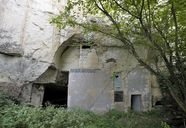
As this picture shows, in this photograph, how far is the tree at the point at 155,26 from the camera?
643cm

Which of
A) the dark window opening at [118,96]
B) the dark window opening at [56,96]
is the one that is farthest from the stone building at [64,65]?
the dark window opening at [56,96]

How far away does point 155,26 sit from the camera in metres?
6.89

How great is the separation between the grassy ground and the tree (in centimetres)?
114

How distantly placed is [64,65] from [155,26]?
449 cm

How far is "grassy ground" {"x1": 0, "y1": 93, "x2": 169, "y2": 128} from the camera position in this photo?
22.4 ft

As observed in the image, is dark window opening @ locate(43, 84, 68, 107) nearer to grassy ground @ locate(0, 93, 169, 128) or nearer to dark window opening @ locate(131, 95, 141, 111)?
grassy ground @ locate(0, 93, 169, 128)

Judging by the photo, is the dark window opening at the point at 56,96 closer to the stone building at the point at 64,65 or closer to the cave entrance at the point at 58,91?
the cave entrance at the point at 58,91

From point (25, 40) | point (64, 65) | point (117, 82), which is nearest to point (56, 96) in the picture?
point (64, 65)

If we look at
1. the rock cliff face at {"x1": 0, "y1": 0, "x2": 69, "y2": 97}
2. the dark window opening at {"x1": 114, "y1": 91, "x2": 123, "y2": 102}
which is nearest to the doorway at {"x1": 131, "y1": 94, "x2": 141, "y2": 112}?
the dark window opening at {"x1": 114, "y1": 91, "x2": 123, "y2": 102}

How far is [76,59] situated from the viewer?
10.3 metres

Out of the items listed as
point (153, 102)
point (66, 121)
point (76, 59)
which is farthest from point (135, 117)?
point (76, 59)

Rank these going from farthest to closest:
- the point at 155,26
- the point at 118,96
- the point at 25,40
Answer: the point at 25,40 < the point at 118,96 < the point at 155,26

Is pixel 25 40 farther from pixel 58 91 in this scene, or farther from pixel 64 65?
pixel 58 91

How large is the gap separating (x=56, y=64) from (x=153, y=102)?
368 cm
